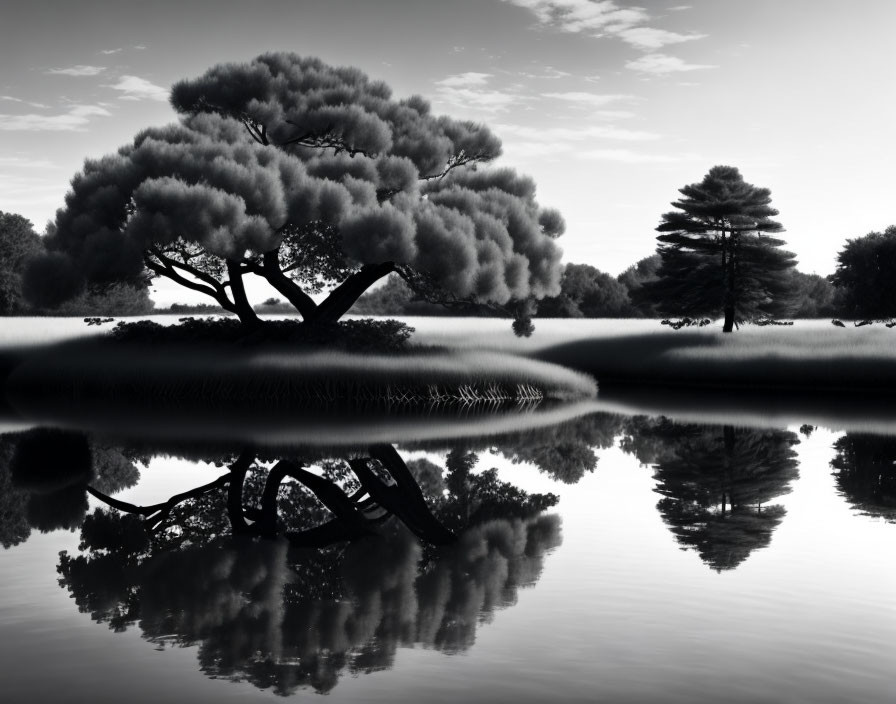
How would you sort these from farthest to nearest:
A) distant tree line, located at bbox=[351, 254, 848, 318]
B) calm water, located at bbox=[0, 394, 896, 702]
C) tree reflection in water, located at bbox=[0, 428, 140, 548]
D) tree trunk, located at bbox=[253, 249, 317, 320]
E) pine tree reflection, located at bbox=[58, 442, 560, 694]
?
distant tree line, located at bbox=[351, 254, 848, 318]
tree trunk, located at bbox=[253, 249, 317, 320]
tree reflection in water, located at bbox=[0, 428, 140, 548]
pine tree reflection, located at bbox=[58, 442, 560, 694]
calm water, located at bbox=[0, 394, 896, 702]

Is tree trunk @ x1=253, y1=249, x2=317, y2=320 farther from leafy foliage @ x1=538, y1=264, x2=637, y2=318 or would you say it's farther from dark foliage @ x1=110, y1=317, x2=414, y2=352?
leafy foliage @ x1=538, y1=264, x2=637, y2=318

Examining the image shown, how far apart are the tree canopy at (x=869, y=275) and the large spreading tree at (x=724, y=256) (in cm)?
2079

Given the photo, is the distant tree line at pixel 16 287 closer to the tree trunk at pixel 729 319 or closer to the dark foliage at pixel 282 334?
the dark foliage at pixel 282 334

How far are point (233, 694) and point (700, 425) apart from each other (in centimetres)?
1237

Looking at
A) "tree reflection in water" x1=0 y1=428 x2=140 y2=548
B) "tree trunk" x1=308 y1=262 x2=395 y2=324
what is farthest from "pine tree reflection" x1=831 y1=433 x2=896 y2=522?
"tree trunk" x1=308 y1=262 x2=395 y2=324

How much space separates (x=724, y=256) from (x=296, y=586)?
2980 centimetres

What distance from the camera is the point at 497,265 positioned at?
21016 millimetres

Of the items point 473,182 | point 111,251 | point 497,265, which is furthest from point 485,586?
point 473,182

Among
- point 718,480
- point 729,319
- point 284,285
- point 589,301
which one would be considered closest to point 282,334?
point 284,285

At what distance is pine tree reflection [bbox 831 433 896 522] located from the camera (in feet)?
26.8

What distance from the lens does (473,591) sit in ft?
16.9

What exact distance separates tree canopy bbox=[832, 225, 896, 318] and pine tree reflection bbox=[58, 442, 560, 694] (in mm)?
48490

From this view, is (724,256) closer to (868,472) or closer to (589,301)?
(868,472)

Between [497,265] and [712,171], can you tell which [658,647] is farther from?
[712,171]
